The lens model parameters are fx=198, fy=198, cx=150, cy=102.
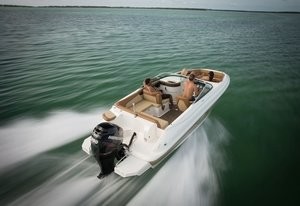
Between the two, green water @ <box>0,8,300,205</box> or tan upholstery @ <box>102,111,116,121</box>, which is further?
tan upholstery @ <box>102,111,116,121</box>

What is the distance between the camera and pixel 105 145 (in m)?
3.84

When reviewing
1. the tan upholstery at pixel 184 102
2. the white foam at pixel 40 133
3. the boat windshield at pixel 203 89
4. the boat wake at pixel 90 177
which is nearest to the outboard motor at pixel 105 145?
the boat wake at pixel 90 177

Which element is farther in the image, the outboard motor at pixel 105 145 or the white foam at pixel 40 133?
the white foam at pixel 40 133

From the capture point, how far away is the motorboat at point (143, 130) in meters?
3.95

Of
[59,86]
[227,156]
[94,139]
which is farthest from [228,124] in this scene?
[59,86]

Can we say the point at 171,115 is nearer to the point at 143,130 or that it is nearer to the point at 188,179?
the point at 143,130

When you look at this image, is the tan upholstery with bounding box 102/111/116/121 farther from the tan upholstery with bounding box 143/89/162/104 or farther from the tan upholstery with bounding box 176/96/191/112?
the tan upholstery with bounding box 176/96/191/112

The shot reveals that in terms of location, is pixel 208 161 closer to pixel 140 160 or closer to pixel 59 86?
pixel 140 160

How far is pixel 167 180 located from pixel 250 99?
6328 millimetres

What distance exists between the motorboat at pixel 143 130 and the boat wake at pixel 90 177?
589mm

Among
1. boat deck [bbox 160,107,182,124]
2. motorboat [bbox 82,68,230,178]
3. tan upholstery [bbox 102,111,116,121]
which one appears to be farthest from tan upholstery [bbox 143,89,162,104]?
tan upholstery [bbox 102,111,116,121]

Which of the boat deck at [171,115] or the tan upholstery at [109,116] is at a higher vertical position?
the tan upholstery at [109,116]

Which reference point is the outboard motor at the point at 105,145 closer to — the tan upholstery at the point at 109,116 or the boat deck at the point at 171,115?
the tan upholstery at the point at 109,116

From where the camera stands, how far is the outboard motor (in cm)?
383
